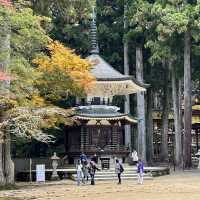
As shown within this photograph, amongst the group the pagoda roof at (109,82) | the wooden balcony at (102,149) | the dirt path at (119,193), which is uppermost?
the pagoda roof at (109,82)

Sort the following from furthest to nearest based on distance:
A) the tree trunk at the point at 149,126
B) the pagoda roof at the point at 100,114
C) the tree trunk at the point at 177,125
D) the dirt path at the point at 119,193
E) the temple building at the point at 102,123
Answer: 1. the tree trunk at the point at 149,126
2. the tree trunk at the point at 177,125
3. the temple building at the point at 102,123
4. the pagoda roof at the point at 100,114
5. the dirt path at the point at 119,193

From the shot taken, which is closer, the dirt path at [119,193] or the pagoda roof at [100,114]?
the dirt path at [119,193]

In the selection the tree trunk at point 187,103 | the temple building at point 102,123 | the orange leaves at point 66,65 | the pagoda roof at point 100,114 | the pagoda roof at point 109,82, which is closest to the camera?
the orange leaves at point 66,65

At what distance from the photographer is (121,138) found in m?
41.3

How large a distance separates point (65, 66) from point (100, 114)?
9.59 meters

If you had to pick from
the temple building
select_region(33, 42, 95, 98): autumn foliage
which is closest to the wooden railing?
the temple building

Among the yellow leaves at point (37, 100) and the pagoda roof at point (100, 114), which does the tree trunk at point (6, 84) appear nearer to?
the yellow leaves at point (37, 100)

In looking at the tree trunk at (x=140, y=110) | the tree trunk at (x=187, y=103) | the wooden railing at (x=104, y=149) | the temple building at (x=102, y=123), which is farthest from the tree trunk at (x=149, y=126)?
the wooden railing at (x=104, y=149)

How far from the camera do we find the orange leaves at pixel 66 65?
101ft

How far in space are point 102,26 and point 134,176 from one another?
52.6ft

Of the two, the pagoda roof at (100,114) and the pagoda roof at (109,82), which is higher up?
the pagoda roof at (109,82)

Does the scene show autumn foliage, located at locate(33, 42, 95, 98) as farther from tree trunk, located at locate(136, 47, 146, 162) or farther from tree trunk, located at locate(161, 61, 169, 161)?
A: tree trunk, located at locate(161, 61, 169, 161)

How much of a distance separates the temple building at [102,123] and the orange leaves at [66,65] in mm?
6817

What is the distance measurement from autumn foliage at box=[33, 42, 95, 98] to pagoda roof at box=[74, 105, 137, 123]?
6.39 meters
